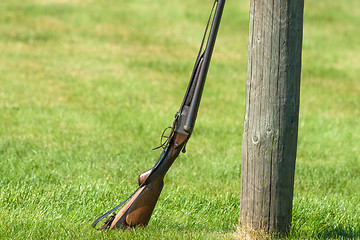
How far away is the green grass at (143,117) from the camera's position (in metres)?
4.91

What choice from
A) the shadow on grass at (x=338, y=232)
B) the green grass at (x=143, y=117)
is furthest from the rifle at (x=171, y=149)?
the shadow on grass at (x=338, y=232)

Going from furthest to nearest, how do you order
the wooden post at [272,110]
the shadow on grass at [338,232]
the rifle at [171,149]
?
the shadow on grass at [338,232]
the rifle at [171,149]
the wooden post at [272,110]

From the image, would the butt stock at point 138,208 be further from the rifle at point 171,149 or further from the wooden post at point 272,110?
the wooden post at point 272,110

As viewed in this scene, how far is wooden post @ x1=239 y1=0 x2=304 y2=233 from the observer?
3.98 meters

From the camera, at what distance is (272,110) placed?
4.03m

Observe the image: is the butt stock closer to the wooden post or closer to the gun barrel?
the gun barrel

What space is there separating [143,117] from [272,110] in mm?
5290

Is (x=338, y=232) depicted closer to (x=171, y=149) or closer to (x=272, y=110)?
(x=272, y=110)

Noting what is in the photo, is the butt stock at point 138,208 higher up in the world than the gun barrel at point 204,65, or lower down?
lower down

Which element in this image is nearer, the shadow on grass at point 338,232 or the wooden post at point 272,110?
the wooden post at point 272,110

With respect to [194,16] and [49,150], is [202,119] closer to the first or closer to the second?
[49,150]

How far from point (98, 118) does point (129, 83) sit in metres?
2.61

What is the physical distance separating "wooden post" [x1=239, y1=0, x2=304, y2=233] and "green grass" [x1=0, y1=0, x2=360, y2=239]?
0.37m

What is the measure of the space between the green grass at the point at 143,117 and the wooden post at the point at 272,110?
0.37 metres
